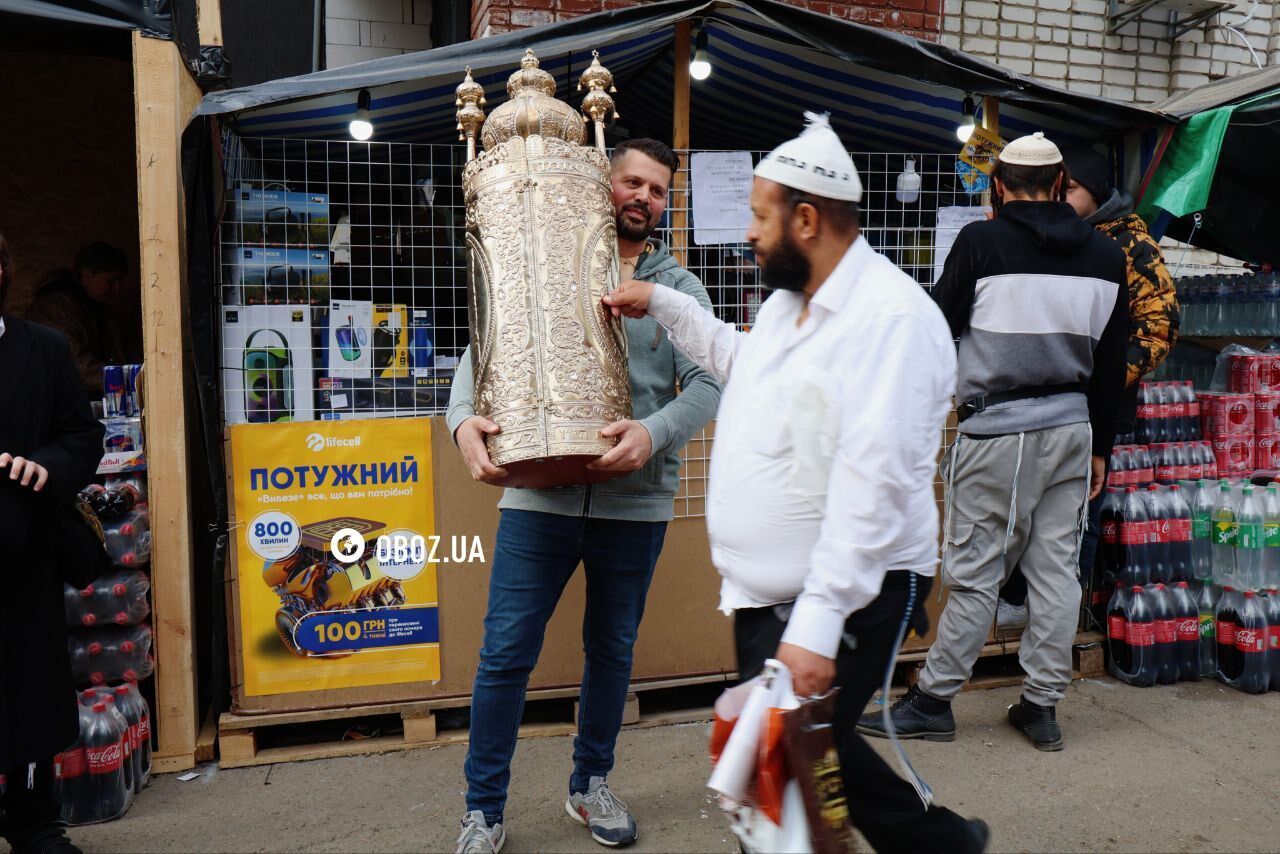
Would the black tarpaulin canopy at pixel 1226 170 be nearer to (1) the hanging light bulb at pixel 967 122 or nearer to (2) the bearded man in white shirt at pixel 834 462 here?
(1) the hanging light bulb at pixel 967 122

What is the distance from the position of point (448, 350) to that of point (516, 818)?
6.08 feet

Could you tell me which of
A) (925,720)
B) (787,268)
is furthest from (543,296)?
(925,720)

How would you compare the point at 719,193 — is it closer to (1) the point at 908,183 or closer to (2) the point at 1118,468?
(1) the point at 908,183

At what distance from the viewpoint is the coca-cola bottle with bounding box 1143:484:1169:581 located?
166 inches

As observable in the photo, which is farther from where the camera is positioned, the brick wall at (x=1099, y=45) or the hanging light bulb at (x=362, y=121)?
the brick wall at (x=1099, y=45)

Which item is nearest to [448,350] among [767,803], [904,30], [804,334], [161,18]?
[161,18]

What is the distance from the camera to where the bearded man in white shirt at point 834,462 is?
176 centimetres

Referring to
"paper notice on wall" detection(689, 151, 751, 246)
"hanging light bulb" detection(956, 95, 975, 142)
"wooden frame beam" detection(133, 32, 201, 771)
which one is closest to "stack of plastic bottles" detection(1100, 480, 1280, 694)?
"hanging light bulb" detection(956, 95, 975, 142)

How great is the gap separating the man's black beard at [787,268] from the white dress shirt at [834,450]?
6cm

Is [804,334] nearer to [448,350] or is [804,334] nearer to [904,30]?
[448,350]

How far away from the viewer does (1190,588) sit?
4.35 meters

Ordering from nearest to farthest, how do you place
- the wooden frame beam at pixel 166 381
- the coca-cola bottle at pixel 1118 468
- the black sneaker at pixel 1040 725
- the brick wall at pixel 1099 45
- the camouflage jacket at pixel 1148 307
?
1. the wooden frame beam at pixel 166 381
2. the black sneaker at pixel 1040 725
3. the camouflage jacket at pixel 1148 307
4. the coca-cola bottle at pixel 1118 468
5. the brick wall at pixel 1099 45

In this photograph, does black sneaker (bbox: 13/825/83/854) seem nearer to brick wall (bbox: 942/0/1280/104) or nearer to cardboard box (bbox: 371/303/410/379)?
cardboard box (bbox: 371/303/410/379)

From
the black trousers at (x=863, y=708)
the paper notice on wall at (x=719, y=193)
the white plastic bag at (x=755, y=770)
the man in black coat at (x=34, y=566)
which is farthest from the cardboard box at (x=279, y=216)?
the white plastic bag at (x=755, y=770)
